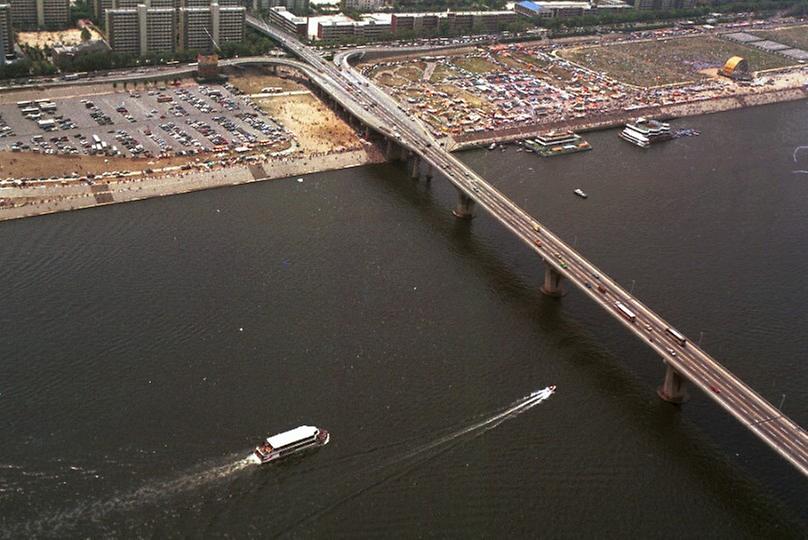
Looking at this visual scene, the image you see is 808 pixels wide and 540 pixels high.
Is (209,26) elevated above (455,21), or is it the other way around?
(455,21)

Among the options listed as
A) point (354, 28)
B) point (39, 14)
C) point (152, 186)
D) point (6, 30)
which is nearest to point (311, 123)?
point (152, 186)

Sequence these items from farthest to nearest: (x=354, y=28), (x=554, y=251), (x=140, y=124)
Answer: (x=354, y=28) < (x=140, y=124) < (x=554, y=251)

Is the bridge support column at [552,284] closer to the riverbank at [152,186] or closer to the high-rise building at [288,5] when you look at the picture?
the riverbank at [152,186]

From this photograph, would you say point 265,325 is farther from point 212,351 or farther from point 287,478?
point 287,478

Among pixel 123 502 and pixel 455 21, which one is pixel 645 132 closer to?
pixel 455 21

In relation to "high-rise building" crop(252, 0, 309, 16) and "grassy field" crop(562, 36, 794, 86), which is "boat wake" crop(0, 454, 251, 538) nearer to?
"grassy field" crop(562, 36, 794, 86)

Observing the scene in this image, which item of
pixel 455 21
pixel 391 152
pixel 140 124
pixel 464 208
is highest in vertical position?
pixel 455 21

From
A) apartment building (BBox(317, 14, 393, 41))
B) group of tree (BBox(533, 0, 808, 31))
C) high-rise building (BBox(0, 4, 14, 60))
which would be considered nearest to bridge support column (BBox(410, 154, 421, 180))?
apartment building (BBox(317, 14, 393, 41))
